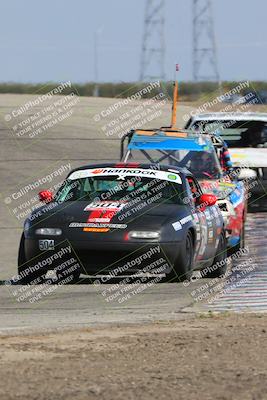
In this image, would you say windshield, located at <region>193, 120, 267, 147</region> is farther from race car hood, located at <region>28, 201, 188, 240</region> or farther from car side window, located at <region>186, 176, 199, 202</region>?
race car hood, located at <region>28, 201, 188, 240</region>

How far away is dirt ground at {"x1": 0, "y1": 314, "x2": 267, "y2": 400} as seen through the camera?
6.27 meters

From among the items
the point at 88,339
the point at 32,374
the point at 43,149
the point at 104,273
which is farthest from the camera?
the point at 43,149

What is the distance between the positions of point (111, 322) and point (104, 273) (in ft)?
9.87

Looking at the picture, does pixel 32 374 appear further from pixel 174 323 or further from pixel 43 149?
pixel 43 149

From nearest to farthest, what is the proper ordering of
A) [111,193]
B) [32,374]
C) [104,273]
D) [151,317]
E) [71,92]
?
[32,374], [151,317], [104,273], [111,193], [71,92]

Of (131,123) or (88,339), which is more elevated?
(88,339)

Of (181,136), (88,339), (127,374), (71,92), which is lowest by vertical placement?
(71,92)

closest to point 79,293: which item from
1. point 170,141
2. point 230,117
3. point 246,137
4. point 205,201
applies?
point 205,201

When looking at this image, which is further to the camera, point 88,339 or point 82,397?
point 88,339

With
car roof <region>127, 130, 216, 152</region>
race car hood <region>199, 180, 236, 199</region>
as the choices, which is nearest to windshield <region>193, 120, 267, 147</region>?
car roof <region>127, 130, 216, 152</region>

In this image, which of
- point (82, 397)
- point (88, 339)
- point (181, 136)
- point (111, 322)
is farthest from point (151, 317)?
point (181, 136)

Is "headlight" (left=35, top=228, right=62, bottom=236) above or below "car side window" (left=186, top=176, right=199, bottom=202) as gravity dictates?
above

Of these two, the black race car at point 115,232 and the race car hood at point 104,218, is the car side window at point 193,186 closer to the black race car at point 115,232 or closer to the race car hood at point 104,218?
the black race car at point 115,232

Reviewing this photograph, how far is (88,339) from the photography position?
26.4ft
